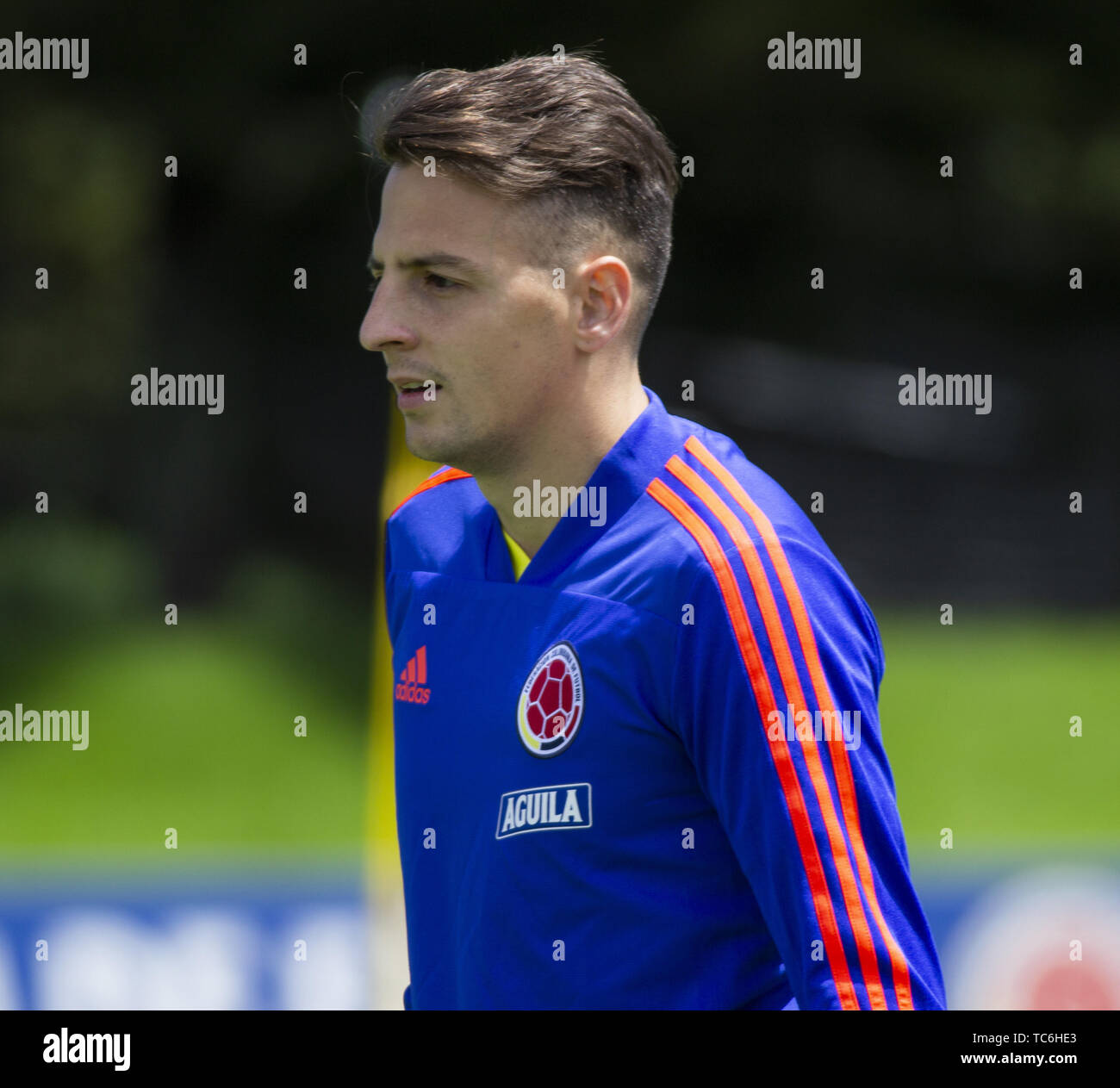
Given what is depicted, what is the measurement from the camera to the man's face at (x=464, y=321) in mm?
1645

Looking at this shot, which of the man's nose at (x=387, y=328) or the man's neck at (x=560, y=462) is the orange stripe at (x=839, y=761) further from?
the man's nose at (x=387, y=328)

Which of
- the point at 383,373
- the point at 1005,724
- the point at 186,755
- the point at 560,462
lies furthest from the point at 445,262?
the point at 1005,724

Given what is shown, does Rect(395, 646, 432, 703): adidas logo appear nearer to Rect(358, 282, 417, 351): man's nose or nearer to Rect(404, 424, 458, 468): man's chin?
Rect(404, 424, 458, 468): man's chin

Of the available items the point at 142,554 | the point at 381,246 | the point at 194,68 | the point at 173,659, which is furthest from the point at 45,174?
the point at 381,246

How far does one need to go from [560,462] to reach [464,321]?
19cm

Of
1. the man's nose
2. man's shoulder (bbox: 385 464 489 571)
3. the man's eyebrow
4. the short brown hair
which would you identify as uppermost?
the short brown hair

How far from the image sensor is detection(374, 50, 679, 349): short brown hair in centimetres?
166

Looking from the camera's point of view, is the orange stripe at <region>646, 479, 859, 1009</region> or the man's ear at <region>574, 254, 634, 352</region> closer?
the orange stripe at <region>646, 479, 859, 1009</region>

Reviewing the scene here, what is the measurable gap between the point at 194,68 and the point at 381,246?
31.1 feet

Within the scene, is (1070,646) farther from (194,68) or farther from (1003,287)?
(194,68)

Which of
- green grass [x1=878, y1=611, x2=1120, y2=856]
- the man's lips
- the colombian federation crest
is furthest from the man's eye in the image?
green grass [x1=878, y1=611, x2=1120, y2=856]

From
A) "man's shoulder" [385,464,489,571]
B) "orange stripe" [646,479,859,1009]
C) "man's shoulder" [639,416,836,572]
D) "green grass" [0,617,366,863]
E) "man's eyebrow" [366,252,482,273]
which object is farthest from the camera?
"green grass" [0,617,366,863]

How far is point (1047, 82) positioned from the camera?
10992 millimetres

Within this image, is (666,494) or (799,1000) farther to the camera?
(666,494)
